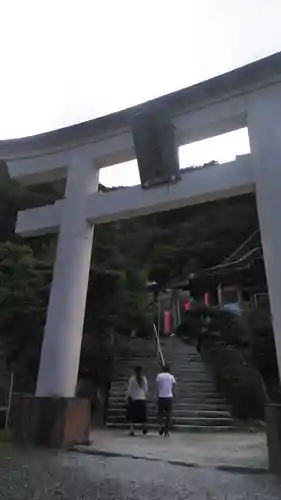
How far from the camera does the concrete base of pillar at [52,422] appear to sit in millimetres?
8000

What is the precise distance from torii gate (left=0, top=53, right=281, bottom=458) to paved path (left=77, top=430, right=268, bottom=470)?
53.1 inches

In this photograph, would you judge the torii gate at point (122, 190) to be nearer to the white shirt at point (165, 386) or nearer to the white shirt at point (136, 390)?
the white shirt at point (136, 390)

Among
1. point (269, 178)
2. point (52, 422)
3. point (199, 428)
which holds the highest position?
point (269, 178)

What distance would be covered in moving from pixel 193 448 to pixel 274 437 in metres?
2.37

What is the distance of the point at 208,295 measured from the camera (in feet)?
77.0

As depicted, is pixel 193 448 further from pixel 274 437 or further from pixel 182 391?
pixel 182 391

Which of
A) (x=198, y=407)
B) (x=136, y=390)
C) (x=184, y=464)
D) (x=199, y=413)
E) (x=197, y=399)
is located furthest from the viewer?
(x=197, y=399)

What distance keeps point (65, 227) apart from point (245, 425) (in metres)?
6.57

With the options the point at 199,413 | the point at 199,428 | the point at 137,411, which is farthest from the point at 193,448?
the point at 199,413

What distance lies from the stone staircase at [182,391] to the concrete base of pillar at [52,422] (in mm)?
3903

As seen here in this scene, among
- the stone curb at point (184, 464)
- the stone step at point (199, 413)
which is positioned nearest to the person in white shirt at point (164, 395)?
the stone step at point (199, 413)

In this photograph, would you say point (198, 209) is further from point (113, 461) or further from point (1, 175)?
point (113, 461)

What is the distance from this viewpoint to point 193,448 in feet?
27.3

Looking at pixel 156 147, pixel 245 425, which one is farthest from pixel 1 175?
pixel 245 425
